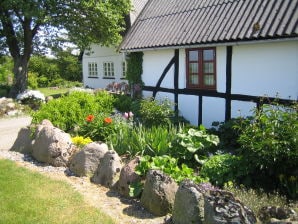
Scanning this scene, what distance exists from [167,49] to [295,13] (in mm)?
4425

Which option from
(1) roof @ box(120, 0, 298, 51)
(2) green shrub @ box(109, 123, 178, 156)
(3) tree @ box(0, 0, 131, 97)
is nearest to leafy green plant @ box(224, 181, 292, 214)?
(2) green shrub @ box(109, 123, 178, 156)

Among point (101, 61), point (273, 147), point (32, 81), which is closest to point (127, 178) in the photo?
point (273, 147)

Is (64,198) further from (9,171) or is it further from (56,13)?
(56,13)

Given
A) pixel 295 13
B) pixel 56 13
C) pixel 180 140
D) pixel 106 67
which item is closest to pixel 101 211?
pixel 180 140

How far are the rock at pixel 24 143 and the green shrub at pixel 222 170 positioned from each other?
4.72 meters

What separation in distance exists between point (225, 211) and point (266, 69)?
228 inches

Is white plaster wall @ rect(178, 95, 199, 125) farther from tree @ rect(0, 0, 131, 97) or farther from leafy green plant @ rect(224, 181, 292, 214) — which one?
tree @ rect(0, 0, 131, 97)

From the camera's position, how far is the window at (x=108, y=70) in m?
26.2

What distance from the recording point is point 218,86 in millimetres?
10305

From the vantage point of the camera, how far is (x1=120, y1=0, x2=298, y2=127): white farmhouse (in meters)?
8.64

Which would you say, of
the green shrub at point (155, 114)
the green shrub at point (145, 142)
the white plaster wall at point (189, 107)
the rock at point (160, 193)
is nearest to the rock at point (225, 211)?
the rock at point (160, 193)

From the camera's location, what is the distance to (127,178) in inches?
248

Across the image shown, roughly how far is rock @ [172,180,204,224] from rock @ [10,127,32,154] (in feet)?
17.4

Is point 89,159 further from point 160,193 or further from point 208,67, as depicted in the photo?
point 208,67
